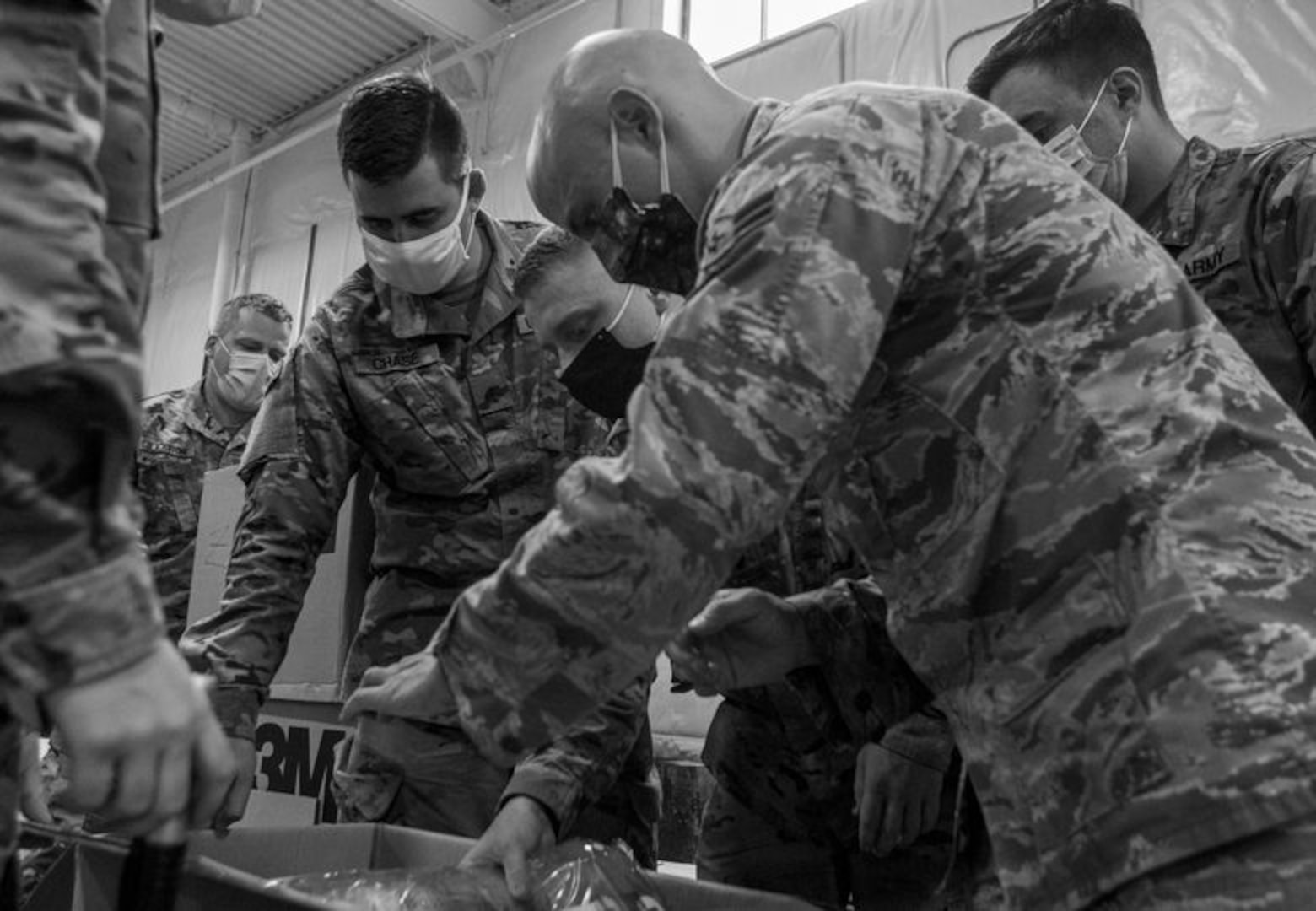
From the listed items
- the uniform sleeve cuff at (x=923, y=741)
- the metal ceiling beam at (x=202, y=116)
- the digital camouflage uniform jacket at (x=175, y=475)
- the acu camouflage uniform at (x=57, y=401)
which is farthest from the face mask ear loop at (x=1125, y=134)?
the metal ceiling beam at (x=202, y=116)

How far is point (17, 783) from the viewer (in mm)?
661

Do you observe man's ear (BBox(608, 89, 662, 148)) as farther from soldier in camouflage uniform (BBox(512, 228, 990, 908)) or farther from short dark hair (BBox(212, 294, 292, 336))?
short dark hair (BBox(212, 294, 292, 336))

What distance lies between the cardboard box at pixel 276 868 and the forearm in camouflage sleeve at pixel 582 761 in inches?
3.6

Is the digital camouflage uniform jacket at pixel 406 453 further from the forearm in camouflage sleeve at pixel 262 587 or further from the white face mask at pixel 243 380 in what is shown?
the white face mask at pixel 243 380

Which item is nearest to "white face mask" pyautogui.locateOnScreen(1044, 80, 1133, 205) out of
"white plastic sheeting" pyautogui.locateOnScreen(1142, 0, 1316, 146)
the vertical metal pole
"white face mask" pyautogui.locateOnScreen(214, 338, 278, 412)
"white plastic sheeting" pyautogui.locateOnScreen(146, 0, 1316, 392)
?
"white plastic sheeting" pyautogui.locateOnScreen(146, 0, 1316, 392)

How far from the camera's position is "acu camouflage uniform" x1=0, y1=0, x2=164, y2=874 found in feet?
1.77

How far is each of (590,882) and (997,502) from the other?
546 mm

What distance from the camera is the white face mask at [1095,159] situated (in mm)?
1506

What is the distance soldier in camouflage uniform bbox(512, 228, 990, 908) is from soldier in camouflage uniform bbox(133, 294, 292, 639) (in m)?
1.43

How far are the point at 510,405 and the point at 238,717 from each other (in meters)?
0.59

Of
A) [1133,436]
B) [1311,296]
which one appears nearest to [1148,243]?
[1133,436]

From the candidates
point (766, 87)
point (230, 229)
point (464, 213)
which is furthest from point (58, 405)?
point (230, 229)

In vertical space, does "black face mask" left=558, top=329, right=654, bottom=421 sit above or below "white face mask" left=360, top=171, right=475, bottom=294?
below

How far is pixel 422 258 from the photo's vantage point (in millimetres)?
1726
